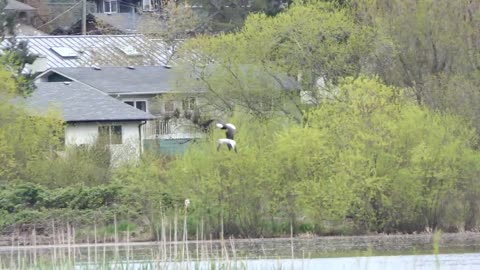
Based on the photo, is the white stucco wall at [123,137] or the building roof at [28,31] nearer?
the white stucco wall at [123,137]

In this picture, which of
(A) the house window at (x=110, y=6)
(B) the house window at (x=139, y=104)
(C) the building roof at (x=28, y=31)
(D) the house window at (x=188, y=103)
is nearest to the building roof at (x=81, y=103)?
(D) the house window at (x=188, y=103)

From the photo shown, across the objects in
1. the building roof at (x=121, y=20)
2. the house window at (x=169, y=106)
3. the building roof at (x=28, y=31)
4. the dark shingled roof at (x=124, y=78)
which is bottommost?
the house window at (x=169, y=106)

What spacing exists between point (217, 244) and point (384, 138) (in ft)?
21.3

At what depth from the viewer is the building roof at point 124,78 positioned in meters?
58.7

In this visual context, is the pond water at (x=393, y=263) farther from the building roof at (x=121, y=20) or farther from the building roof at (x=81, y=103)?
the building roof at (x=121, y=20)

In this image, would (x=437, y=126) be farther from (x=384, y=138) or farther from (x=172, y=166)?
(x=172, y=166)

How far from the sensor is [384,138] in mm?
39031

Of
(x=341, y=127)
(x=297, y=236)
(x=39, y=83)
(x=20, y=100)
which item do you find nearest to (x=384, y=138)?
(x=341, y=127)

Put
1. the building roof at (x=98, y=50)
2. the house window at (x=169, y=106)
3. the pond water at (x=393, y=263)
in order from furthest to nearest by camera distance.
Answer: the building roof at (x=98, y=50), the house window at (x=169, y=106), the pond water at (x=393, y=263)

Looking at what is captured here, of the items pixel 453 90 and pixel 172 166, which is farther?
pixel 453 90

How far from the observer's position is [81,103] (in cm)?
5169

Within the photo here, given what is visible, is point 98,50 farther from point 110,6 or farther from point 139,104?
point 110,6

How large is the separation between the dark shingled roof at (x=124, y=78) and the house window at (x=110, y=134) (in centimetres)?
738

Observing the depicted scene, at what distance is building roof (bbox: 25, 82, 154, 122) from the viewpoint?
49.6 metres
